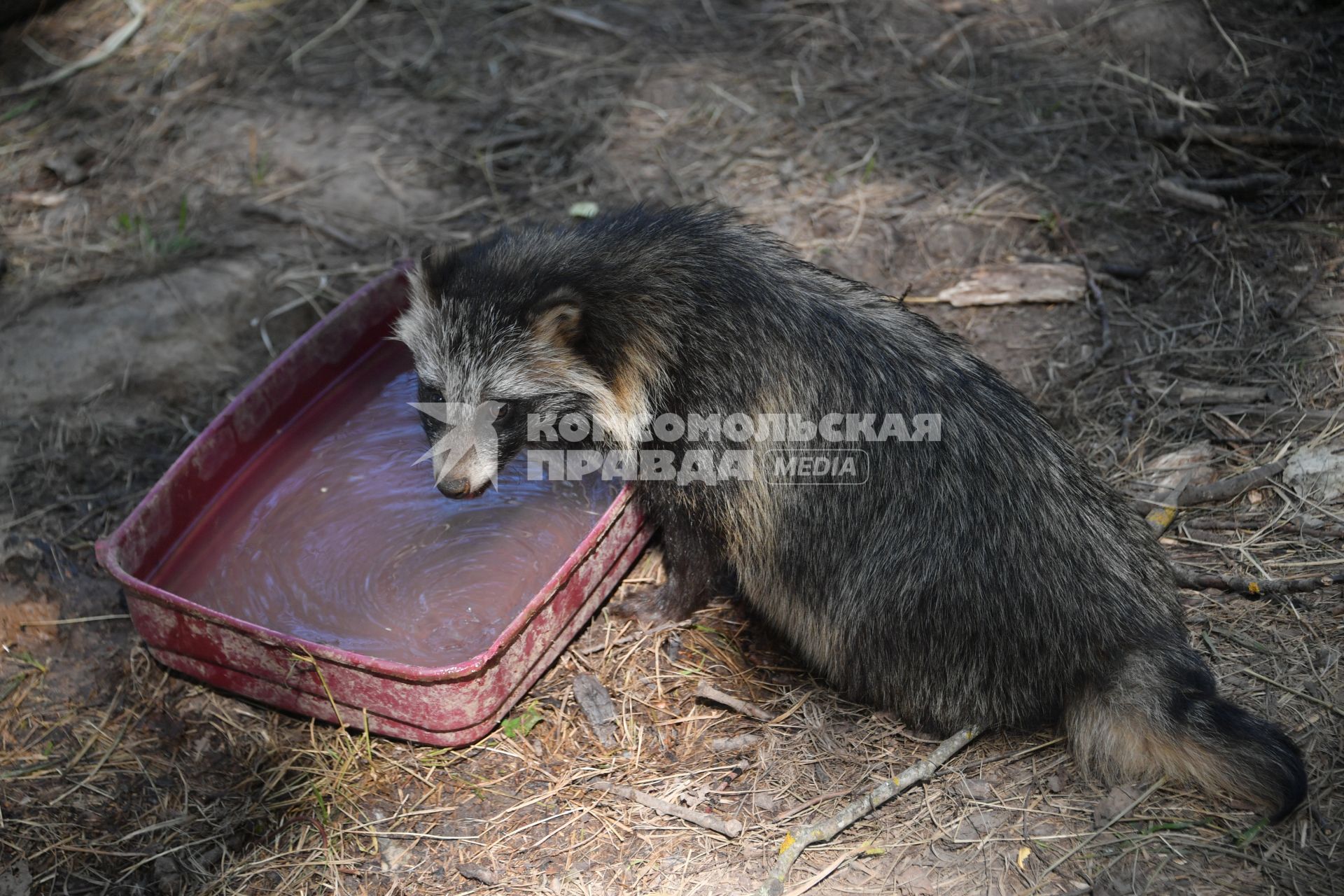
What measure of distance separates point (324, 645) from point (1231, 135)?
4.93 m

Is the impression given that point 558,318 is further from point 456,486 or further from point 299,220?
point 299,220

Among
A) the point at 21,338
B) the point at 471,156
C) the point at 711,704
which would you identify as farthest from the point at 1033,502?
the point at 21,338

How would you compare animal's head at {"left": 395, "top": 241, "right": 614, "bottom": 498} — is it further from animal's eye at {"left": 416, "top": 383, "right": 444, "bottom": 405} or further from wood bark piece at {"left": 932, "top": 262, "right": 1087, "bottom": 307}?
wood bark piece at {"left": 932, "top": 262, "right": 1087, "bottom": 307}

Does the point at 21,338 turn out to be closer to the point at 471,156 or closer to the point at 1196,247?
the point at 471,156

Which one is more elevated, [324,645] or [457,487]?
[457,487]

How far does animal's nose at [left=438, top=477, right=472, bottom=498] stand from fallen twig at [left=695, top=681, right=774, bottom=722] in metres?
1.14

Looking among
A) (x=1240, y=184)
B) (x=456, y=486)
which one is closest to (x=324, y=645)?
(x=456, y=486)

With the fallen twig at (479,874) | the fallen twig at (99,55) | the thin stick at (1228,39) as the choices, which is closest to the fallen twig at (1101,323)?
the thin stick at (1228,39)

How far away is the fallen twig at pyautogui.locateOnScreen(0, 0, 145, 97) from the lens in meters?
6.60

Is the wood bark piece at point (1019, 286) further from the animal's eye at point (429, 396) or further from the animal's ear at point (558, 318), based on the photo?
the animal's eye at point (429, 396)

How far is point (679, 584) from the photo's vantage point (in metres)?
4.04

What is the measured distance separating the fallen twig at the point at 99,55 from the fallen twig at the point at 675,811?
5.90 meters

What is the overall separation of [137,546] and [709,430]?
2187 millimetres


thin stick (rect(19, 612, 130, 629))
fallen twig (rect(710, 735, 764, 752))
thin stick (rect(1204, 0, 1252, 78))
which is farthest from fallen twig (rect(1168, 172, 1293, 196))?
thin stick (rect(19, 612, 130, 629))
